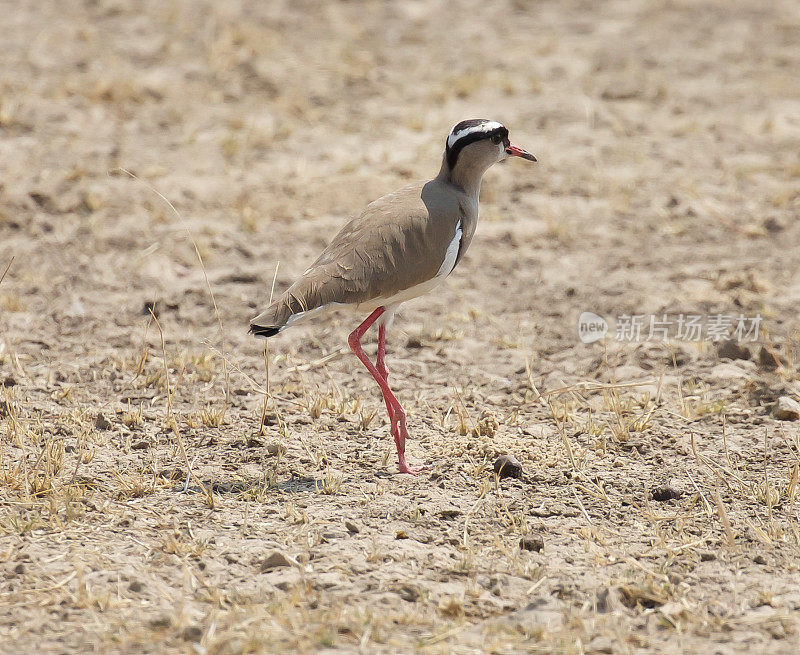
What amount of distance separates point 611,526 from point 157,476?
6.89ft

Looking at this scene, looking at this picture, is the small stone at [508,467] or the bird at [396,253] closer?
the bird at [396,253]

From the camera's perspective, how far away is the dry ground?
4.11 m

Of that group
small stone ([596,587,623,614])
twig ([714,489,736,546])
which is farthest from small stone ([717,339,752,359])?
small stone ([596,587,623,614])

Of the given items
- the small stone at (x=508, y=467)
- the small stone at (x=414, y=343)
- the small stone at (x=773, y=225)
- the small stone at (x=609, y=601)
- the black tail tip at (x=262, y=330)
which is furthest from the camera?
the small stone at (x=773, y=225)

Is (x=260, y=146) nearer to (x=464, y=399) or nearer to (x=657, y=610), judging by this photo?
(x=464, y=399)

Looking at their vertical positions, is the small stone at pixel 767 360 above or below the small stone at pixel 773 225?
below

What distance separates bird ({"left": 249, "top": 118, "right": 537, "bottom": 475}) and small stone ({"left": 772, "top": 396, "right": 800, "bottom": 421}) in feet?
6.24

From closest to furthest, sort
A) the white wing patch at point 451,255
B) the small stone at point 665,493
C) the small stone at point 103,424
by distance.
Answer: the small stone at point 665,493 < the white wing patch at point 451,255 < the small stone at point 103,424

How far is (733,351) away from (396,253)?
243 cm

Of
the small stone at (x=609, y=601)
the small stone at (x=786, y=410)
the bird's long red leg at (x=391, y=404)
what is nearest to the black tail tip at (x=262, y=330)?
the bird's long red leg at (x=391, y=404)

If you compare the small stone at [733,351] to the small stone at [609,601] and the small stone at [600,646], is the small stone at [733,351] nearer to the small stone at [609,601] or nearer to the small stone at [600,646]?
the small stone at [609,601]

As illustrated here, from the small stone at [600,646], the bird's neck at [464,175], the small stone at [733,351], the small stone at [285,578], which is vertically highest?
the bird's neck at [464,175]

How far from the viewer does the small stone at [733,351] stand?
20.9ft

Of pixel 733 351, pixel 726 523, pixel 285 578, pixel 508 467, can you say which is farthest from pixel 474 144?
pixel 285 578
